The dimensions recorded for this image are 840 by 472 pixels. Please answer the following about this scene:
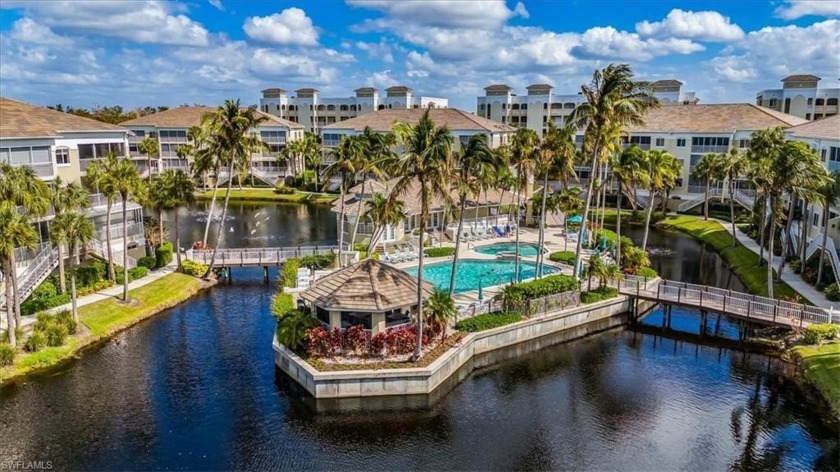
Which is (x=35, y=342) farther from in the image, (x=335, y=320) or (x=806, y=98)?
(x=806, y=98)

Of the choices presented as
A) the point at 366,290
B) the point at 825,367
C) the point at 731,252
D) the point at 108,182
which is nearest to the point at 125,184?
the point at 108,182

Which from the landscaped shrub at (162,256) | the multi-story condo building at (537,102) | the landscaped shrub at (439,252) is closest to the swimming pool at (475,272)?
the landscaped shrub at (439,252)

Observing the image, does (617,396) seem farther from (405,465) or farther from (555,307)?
(405,465)

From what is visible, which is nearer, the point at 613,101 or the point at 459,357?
the point at 459,357

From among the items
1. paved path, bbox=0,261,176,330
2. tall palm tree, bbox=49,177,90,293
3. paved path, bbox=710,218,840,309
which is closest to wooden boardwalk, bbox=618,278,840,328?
paved path, bbox=710,218,840,309

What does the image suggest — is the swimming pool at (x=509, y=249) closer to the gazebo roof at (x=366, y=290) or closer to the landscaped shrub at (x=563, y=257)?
the landscaped shrub at (x=563, y=257)

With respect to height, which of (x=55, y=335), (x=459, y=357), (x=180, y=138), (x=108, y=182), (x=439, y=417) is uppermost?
(x=180, y=138)

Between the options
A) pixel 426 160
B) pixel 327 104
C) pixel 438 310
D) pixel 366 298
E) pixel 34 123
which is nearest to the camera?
pixel 426 160
